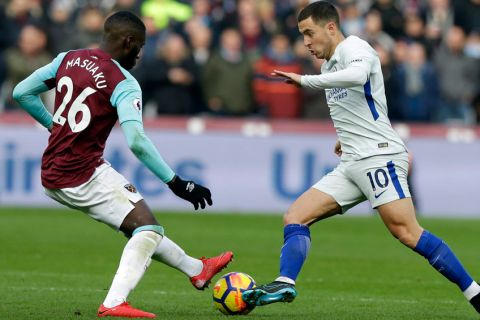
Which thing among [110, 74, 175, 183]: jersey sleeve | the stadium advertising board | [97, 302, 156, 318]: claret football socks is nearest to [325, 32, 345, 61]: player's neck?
[110, 74, 175, 183]: jersey sleeve

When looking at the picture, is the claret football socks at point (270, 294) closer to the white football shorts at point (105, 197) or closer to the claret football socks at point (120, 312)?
the claret football socks at point (120, 312)

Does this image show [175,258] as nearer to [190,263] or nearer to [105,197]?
[190,263]

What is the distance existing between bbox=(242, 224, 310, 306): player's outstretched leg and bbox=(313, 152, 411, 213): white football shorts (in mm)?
409

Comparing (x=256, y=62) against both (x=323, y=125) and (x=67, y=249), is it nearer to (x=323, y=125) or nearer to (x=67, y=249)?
(x=323, y=125)

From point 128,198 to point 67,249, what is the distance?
5376mm

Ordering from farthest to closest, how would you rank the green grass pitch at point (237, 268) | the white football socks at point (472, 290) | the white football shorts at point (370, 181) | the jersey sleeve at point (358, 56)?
the green grass pitch at point (237, 268), the white football shorts at point (370, 181), the white football socks at point (472, 290), the jersey sleeve at point (358, 56)

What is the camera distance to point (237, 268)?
1226 centimetres

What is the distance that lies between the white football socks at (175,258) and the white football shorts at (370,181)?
3.73 ft

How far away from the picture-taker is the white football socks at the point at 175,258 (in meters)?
8.84

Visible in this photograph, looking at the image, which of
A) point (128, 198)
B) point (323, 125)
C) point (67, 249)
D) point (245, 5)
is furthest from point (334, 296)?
point (245, 5)

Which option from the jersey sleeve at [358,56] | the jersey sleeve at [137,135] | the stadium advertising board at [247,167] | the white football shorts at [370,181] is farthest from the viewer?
the stadium advertising board at [247,167]

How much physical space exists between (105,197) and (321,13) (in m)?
2.16


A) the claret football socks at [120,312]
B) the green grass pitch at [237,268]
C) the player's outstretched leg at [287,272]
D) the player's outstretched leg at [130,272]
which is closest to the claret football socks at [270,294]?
the player's outstretched leg at [287,272]

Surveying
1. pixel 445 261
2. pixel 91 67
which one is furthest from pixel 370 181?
pixel 91 67
